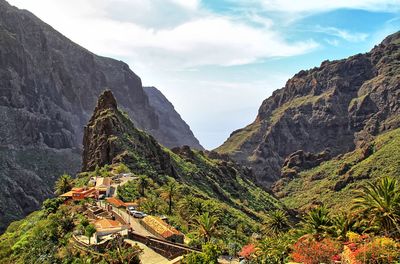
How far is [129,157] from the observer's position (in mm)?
115812

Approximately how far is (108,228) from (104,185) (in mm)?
31343

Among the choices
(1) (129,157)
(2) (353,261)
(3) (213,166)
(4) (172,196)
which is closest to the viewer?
(2) (353,261)

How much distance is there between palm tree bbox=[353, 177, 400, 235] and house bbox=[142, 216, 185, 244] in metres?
23.8

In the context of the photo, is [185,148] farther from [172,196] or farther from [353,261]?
[353,261]

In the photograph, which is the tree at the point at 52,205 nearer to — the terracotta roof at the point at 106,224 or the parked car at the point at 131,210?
the parked car at the point at 131,210

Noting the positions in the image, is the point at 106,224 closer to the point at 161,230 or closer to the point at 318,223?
the point at 161,230

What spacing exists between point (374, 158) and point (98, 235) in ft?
522

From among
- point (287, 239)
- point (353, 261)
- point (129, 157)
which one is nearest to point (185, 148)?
point (129, 157)

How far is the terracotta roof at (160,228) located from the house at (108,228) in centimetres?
373

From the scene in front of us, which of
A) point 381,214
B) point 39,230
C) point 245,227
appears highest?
point 381,214

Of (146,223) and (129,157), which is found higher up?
(129,157)

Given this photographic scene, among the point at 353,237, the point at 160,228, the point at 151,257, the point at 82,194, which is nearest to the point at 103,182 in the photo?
the point at 82,194

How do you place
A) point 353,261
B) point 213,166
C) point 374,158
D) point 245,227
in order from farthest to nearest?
point 374,158, point 213,166, point 245,227, point 353,261

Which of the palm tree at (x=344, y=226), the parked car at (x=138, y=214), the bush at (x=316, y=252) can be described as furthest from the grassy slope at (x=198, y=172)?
the bush at (x=316, y=252)
